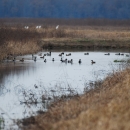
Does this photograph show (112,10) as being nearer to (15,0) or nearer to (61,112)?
(15,0)

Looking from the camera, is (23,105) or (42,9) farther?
(42,9)

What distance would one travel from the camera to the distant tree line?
17825cm

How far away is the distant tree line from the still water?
143792 mm

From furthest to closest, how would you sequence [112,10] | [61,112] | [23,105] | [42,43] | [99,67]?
[112,10]
[42,43]
[99,67]
[23,105]
[61,112]

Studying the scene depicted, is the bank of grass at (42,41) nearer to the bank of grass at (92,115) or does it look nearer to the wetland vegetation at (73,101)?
the wetland vegetation at (73,101)

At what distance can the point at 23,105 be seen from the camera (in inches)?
633

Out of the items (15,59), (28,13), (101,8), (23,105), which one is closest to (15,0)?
(28,13)

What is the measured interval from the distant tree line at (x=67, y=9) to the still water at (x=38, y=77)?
143792 mm

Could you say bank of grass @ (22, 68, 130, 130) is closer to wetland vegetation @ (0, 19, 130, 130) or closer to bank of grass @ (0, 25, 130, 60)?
wetland vegetation @ (0, 19, 130, 130)

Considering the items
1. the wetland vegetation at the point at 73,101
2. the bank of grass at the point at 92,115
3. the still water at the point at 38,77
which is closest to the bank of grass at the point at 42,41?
the wetland vegetation at the point at 73,101

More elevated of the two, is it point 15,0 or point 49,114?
point 15,0

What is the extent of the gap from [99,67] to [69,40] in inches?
778

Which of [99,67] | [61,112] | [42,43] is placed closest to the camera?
[61,112]

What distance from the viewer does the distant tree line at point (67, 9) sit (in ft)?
585
